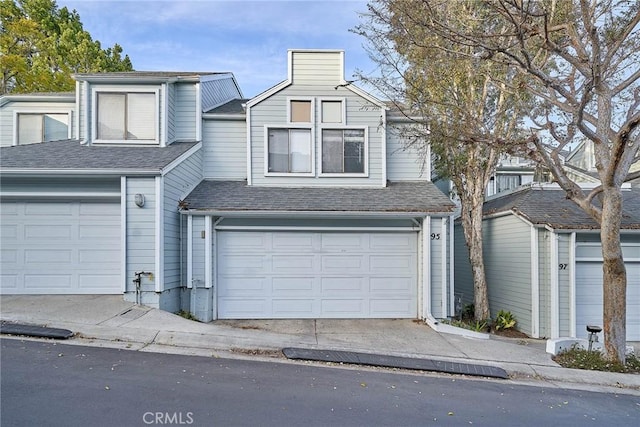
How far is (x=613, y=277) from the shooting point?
7.65 metres

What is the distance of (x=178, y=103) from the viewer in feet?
37.2

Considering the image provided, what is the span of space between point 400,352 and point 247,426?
3.82m

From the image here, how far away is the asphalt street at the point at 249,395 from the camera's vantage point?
4375 millimetres

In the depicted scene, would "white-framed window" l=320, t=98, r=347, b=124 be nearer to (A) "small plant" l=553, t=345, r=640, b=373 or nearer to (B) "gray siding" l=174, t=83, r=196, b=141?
(B) "gray siding" l=174, t=83, r=196, b=141

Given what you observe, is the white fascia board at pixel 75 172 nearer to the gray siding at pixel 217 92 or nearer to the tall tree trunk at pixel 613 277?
the gray siding at pixel 217 92

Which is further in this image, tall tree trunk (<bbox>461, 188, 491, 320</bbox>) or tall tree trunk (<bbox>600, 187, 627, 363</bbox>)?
tall tree trunk (<bbox>461, 188, 491, 320</bbox>)

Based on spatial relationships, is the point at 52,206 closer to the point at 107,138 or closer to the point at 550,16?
the point at 107,138

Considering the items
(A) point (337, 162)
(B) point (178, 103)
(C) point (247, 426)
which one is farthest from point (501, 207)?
(C) point (247, 426)

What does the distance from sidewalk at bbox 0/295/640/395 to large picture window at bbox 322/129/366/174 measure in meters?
4.19

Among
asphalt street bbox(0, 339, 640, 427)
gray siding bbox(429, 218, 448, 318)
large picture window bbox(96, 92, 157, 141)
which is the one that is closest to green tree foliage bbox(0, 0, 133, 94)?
large picture window bbox(96, 92, 157, 141)

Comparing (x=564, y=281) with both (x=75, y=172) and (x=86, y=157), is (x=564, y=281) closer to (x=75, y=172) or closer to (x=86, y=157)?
(x=75, y=172)

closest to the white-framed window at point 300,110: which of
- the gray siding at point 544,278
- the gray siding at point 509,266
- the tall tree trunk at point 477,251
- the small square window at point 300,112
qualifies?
the small square window at point 300,112

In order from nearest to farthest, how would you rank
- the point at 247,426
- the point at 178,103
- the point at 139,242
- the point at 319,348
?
the point at 247,426 → the point at 319,348 → the point at 139,242 → the point at 178,103

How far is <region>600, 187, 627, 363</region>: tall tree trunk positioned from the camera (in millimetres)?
7547
